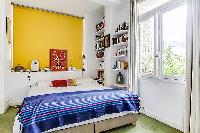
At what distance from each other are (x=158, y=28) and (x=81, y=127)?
2527mm

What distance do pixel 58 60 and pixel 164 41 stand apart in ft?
10.3

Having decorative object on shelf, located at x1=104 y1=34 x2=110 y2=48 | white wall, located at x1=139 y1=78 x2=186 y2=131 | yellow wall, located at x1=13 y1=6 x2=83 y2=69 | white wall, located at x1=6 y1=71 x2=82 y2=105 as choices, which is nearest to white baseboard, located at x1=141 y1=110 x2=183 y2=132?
white wall, located at x1=139 y1=78 x2=186 y2=131

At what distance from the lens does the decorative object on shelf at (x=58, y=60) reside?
5117mm

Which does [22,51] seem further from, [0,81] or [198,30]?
[198,30]

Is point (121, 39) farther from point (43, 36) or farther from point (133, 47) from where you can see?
point (43, 36)

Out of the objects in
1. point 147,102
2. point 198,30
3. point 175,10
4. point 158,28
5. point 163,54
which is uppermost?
point 175,10

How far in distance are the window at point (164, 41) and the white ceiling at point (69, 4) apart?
1.34m

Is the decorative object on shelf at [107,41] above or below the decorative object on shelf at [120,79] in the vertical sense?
above

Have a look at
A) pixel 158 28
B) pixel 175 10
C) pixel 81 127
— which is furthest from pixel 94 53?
pixel 81 127

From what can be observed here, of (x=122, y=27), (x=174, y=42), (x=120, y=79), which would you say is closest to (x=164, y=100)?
(x=174, y=42)

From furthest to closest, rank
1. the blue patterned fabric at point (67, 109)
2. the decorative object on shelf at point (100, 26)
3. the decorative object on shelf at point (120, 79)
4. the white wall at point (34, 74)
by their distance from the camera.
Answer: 1. the decorative object on shelf at point (100, 26)
2. the decorative object on shelf at point (120, 79)
3. the white wall at point (34, 74)
4. the blue patterned fabric at point (67, 109)

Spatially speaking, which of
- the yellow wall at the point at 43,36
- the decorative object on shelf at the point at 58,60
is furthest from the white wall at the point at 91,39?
the decorative object on shelf at the point at 58,60

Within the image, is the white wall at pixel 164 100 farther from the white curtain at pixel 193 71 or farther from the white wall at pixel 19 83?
the white wall at pixel 19 83

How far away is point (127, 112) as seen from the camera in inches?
114
